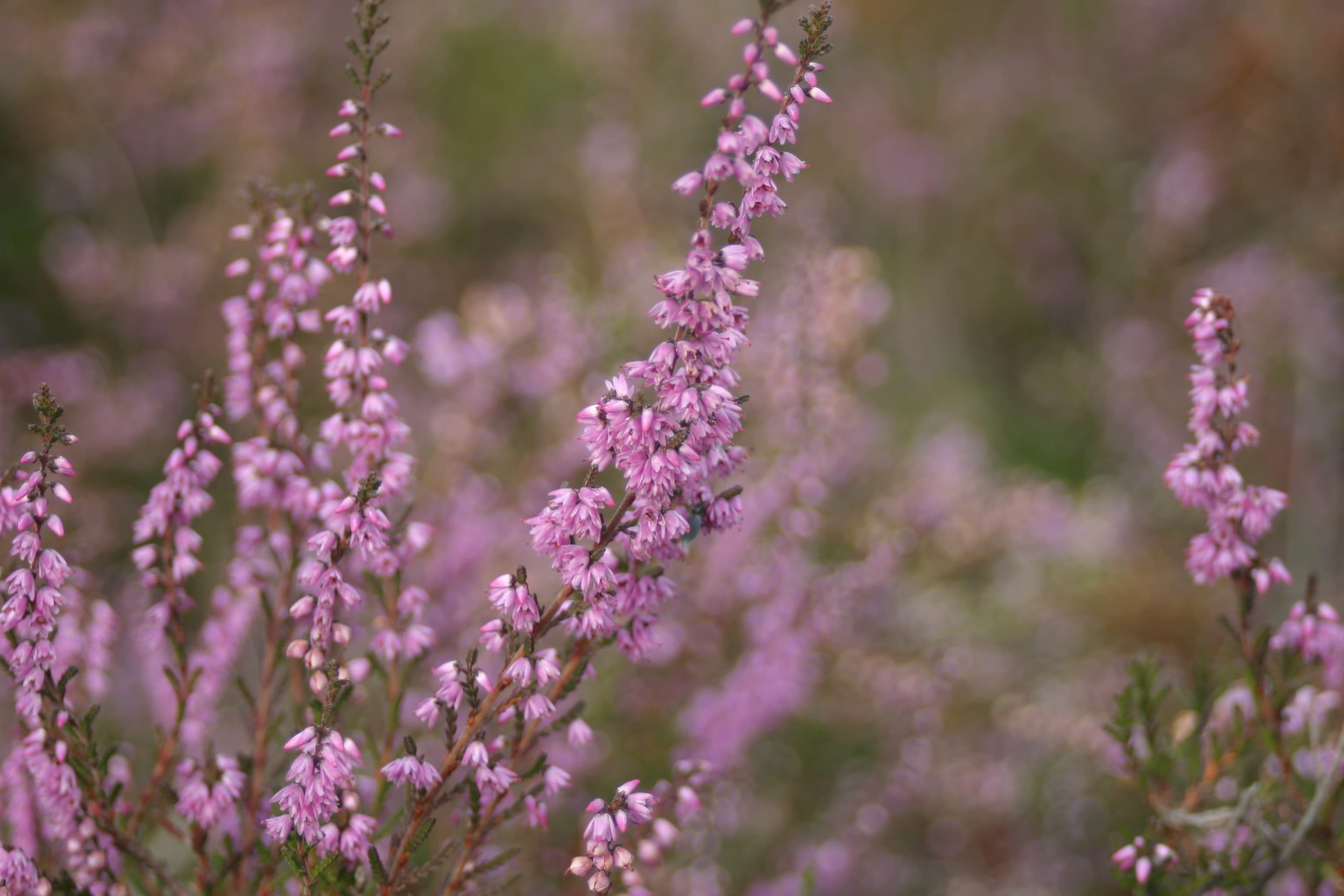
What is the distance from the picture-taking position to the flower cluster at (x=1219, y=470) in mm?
2238

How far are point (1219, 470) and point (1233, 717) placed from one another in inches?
42.4

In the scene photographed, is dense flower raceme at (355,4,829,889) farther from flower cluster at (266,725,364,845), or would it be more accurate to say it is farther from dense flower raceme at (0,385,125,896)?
dense flower raceme at (0,385,125,896)

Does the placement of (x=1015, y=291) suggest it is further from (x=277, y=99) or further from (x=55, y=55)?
(x=55, y=55)

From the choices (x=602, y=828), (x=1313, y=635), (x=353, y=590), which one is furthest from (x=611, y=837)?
(x=1313, y=635)

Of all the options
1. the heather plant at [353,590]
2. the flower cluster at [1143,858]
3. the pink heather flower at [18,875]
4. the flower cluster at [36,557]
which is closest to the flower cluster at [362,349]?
the heather plant at [353,590]

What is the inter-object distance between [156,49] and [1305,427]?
9442 mm

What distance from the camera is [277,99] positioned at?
7.86 meters

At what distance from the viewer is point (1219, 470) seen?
7.50 feet

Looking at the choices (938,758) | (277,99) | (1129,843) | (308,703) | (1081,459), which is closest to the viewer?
(308,703)

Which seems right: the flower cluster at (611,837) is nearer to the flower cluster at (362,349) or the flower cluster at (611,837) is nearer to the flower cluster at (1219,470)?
the flower cluster at (362,349)

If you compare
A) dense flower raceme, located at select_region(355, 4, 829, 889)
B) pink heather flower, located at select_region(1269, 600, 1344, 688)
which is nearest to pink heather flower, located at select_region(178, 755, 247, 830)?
dense flower raceme, located at select_region(355, 4, 829, 889)

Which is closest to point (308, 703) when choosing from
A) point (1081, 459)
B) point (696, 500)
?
point (696, 500)

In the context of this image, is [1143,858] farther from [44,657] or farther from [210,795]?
[44,657]

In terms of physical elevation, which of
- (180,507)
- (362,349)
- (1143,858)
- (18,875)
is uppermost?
(362,349)
